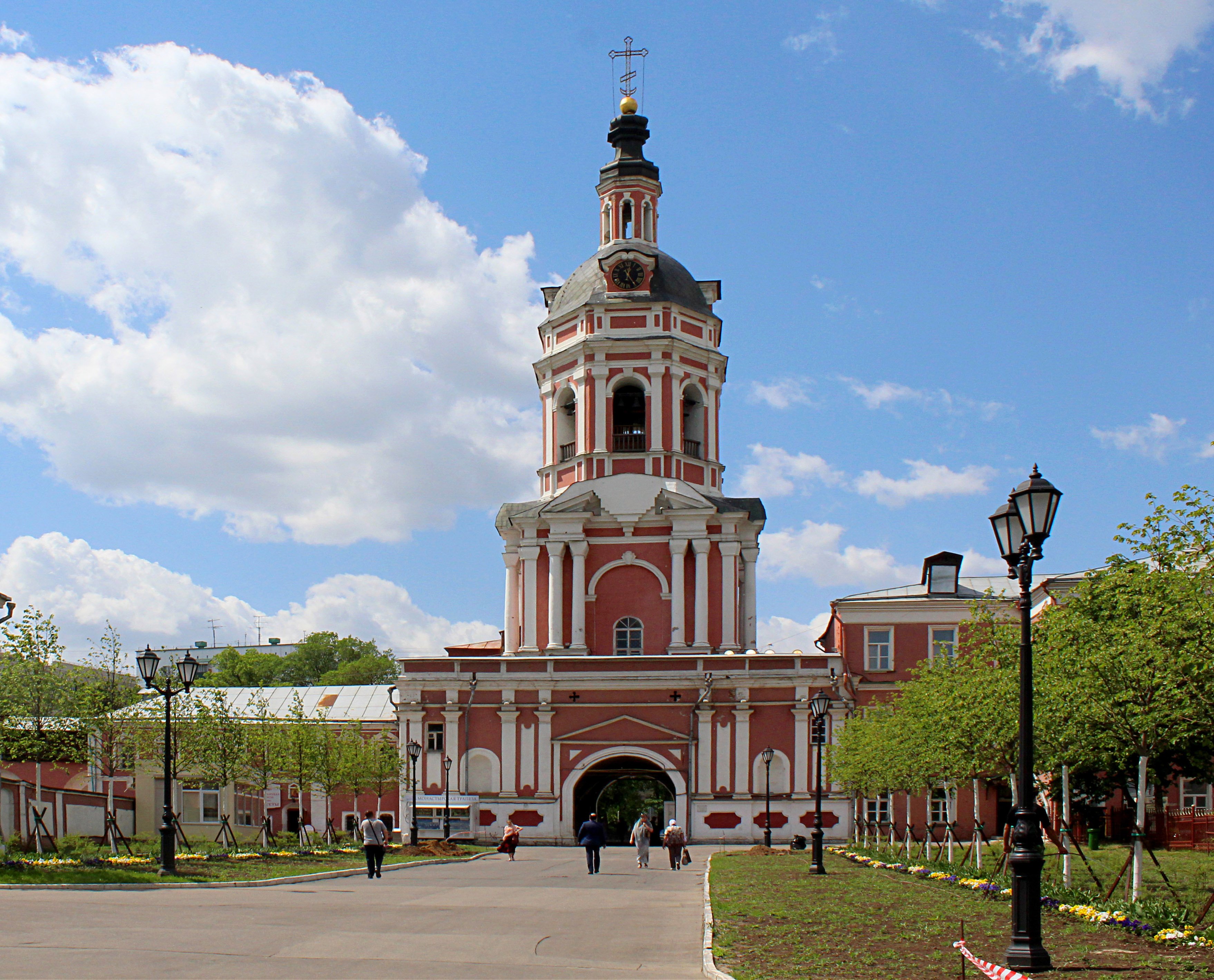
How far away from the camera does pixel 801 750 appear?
4581cm

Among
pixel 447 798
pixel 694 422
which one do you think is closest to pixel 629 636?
pixel 694 422

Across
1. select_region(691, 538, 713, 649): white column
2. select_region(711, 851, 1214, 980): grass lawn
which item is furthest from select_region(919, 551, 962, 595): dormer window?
select_region(711, 851, 1214, 980): grass lawn

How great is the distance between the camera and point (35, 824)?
1120 inches

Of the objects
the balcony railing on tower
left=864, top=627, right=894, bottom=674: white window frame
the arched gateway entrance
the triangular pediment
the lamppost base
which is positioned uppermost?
the balcony railing on tower

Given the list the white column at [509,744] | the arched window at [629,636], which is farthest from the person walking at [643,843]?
the arched window at [629,636]

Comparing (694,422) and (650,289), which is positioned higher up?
(650,289)

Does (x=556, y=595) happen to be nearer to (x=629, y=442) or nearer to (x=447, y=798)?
(x=629, y=442)

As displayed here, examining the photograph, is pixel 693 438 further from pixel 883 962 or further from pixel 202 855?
pixel 883 962

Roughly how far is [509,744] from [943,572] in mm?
20858

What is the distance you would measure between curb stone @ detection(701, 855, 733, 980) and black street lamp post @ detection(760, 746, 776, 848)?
63.8 feet

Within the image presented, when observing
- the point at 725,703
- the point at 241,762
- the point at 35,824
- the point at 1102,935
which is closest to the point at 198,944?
the point at 1102,935

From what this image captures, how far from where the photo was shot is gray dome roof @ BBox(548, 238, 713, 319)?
5241 cm

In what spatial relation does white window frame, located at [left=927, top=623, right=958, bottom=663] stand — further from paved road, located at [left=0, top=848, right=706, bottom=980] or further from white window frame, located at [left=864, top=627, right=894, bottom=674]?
paved road, located at [left=0, top=848, right=706, bottom=980]

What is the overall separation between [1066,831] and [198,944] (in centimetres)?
1271
